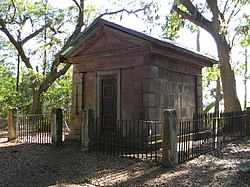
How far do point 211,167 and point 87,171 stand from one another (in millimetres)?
3070

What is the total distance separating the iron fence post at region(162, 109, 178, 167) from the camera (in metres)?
6.26

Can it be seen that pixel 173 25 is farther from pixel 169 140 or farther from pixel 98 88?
pixel 169 140

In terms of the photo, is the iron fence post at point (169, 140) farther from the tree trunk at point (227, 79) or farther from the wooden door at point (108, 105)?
the tree trunk at point (227, 79)

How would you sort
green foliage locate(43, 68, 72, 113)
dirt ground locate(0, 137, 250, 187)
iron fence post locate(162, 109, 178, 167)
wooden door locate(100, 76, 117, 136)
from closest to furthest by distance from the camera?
dirt ground locate(0, 137, 250, 187)
iron fence post locate(162, 109, 178, 167)
wooden door locate(100, 76, 117, 136)
green foliage locate(43, 68, 72, 113)

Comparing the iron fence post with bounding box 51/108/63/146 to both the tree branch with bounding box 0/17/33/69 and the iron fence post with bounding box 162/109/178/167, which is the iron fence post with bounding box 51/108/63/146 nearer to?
the iron fence post with bounding box 162/109/178/167

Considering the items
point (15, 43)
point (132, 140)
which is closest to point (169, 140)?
point (132, 140)

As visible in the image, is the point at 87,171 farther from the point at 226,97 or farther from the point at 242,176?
the point at 226,97

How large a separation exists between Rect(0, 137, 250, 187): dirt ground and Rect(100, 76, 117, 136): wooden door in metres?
1.45

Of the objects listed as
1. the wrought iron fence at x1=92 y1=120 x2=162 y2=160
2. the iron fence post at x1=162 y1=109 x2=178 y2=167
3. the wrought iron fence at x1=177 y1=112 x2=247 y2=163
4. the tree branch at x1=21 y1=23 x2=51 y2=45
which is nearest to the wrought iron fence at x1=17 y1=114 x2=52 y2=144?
the wrought iron fence at x1=92 y1=120 x2=162 y2=160

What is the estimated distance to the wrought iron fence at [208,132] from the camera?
734cm

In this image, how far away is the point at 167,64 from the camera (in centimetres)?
915

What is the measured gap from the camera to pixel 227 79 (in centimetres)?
1330

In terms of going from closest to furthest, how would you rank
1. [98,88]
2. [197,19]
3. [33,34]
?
[98,88], [197,19], [33,34]

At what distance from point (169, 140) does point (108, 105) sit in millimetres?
3563
